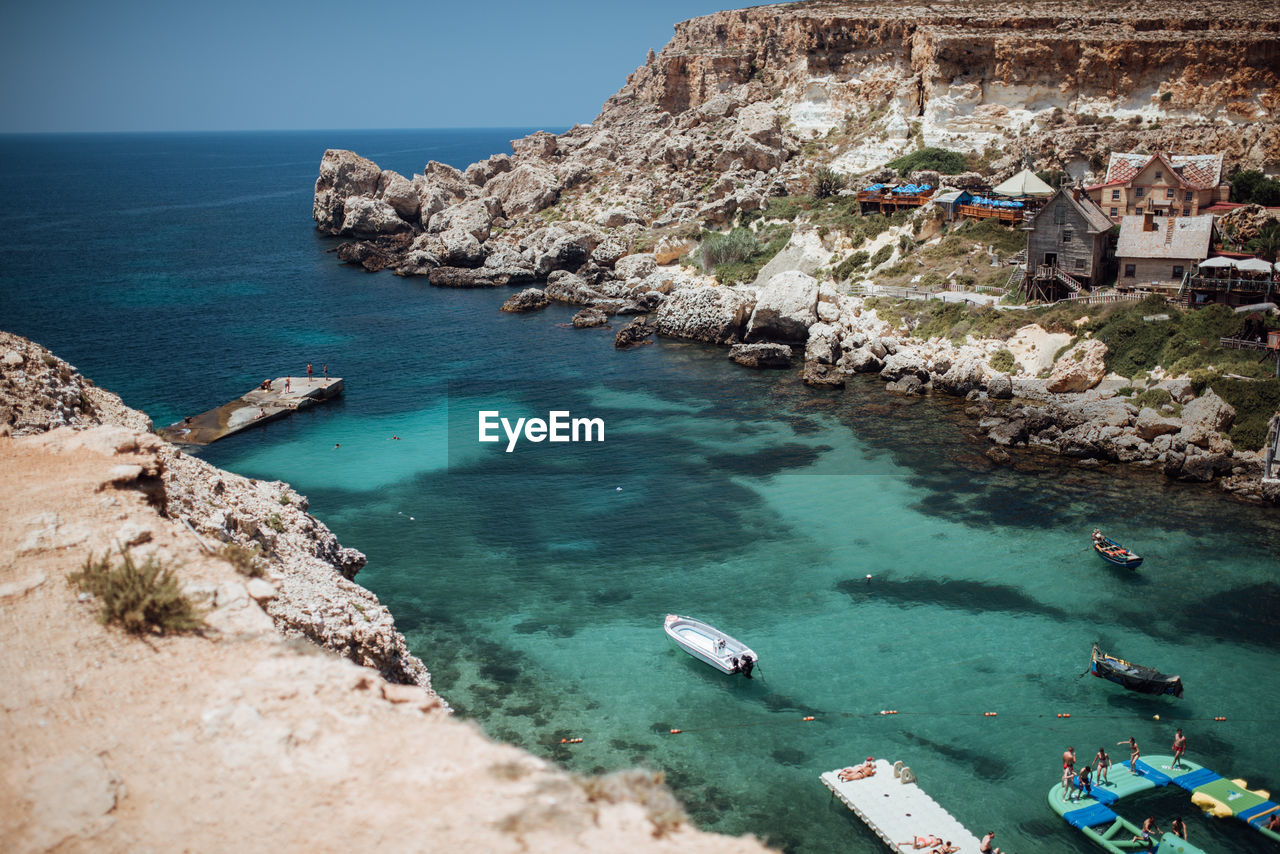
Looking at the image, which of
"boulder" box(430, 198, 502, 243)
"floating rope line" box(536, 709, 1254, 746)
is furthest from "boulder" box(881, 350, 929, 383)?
"boulder" box(430, 198, 502, 243)

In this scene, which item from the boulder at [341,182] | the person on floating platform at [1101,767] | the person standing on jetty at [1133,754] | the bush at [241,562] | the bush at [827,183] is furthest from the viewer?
the boulder at [341,182]

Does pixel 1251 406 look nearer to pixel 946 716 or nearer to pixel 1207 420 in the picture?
pixel 1207 420

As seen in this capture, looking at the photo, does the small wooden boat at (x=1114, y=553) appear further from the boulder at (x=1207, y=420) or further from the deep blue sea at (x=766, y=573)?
the boulder at (x=1207, y=420)

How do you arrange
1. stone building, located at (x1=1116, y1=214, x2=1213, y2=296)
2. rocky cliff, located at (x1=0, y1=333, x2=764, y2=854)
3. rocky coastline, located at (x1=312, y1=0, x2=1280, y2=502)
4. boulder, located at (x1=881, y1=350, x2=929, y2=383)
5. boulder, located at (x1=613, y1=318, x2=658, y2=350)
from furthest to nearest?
boulder, located at (x1=613, y1=318, x2=658, y2=350), boulder, located at (x1=881, y1=350, x2=929, y2=383), stone building, located at (x1=1116, y1=214, x2=1213, y2=296), rocky coastline, located at (x1=312, y1=0, x2=1280, y2=502), rocky cliff, located at (x1=0, y1=333, x2=764, y2=854)

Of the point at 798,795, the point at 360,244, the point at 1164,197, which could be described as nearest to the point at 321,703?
the point at 798,795

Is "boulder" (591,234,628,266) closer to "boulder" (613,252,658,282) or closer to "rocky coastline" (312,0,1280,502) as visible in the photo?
A: "rocky coastline" (312,0,1280,502)

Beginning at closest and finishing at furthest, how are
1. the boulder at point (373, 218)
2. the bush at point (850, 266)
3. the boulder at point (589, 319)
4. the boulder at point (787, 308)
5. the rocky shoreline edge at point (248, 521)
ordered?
the rocky shoreline edge at point (248, 521) < the boulder at point (787, 308) < the bush at point (850, 266) < the boulder at point (589, 319) < the boulder at point (373, 218)

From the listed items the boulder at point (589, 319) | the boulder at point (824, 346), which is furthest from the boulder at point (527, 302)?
the boulder at point (824, 346)
